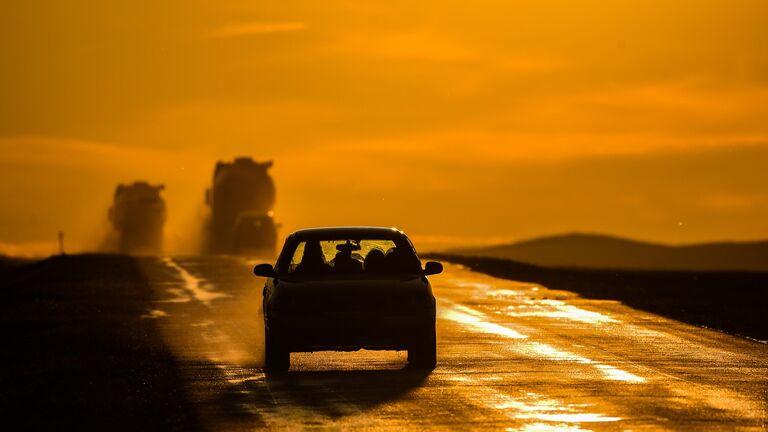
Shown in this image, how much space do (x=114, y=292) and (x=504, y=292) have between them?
32.3ft

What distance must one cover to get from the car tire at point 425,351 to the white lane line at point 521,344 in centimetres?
189

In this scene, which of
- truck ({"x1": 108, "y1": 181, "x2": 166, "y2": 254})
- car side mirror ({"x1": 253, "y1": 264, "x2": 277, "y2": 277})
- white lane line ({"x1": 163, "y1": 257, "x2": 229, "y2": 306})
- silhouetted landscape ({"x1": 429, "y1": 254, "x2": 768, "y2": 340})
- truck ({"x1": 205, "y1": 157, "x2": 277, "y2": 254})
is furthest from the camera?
truck ({"x1": 108, "y1": 181, "x2": 166, "y2": 254})

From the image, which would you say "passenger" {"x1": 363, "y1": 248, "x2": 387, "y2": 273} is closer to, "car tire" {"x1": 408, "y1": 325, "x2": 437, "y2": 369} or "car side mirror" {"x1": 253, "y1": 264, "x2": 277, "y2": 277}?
"car tire" {"x1": 408, "y1": 325, "x2": 437, "y2": 369}

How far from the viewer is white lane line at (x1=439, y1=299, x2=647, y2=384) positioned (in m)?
17.6

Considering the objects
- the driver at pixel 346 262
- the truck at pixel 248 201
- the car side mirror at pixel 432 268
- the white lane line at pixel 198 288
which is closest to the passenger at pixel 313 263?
the driver at pixel 346 262

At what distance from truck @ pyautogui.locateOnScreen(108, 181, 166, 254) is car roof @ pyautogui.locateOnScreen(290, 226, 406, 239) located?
64.8 metres

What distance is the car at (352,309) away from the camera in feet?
58.1

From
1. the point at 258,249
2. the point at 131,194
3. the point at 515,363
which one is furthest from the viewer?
the point at 131,194

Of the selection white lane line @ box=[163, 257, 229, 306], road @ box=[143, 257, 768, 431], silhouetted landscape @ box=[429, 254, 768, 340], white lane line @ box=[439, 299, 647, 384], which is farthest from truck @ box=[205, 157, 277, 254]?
road @ box=[143, 257, 768, 431]

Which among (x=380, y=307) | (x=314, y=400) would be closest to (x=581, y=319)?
(x=380, y=307)

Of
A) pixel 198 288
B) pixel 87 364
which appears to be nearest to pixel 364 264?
pixel 87 364

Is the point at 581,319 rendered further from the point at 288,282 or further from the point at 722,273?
the point at 722,273

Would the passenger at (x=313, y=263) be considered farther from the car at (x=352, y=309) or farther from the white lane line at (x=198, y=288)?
the white lane line at (x=198, y=288)

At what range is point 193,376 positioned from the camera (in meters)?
18.1
